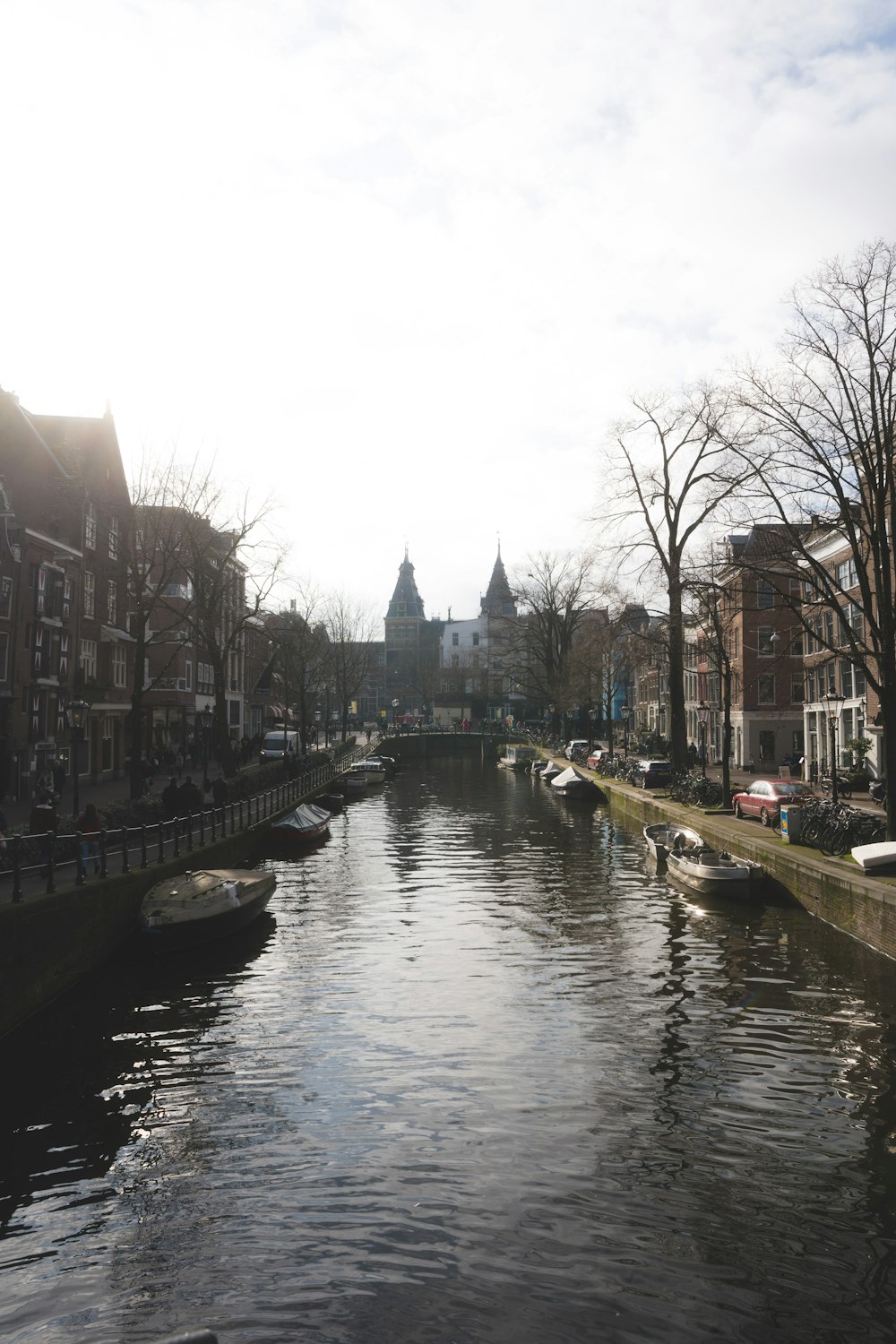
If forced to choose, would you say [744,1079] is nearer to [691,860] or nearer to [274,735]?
[691,860]

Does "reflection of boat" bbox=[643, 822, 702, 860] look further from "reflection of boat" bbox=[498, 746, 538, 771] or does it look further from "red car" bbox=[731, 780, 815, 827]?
"reflection of boat" bbox=[498, 746, 538, 771]

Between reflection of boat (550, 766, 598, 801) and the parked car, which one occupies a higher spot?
the parked car

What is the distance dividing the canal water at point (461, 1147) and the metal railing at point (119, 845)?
216cm

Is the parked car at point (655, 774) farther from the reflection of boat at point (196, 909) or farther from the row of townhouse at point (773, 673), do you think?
the reflection of boat at point (196, 909)

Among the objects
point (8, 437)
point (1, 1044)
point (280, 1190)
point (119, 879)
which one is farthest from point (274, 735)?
point (280, 1190)

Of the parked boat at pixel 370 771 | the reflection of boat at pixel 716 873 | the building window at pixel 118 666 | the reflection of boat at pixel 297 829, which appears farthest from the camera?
the parked boat at pixel 370 771

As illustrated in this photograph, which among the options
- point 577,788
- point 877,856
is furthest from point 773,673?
point 877,856

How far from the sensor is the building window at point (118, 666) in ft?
164

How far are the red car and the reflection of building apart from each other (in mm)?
22344

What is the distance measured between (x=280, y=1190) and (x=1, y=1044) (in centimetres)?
652

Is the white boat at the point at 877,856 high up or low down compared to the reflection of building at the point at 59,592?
down

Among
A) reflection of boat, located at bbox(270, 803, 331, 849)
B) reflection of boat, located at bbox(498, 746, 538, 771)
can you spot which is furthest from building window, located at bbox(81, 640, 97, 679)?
reflection of boat, located at bbox(498, 746, 538, 771)

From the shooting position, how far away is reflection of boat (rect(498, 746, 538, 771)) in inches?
3115

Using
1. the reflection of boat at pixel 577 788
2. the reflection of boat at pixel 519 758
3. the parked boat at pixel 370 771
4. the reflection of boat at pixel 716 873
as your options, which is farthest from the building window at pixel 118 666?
the reflection of boat at pixel 519 758
